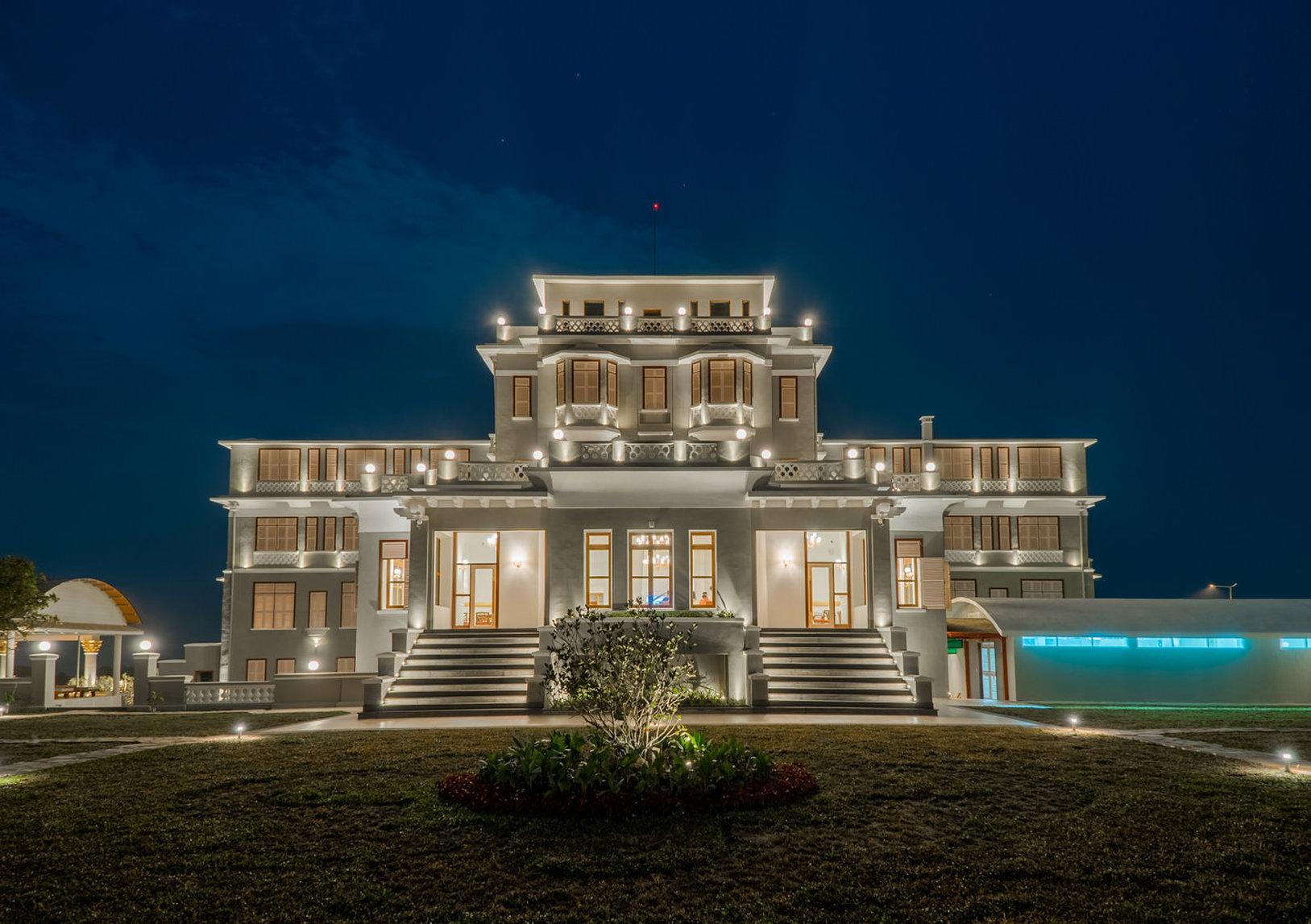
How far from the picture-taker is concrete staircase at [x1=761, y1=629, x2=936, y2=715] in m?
19.6

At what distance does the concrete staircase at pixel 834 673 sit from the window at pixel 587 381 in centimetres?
826

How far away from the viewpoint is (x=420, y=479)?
81.3ft

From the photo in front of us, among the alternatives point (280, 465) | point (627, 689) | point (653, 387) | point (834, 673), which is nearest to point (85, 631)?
point (280, 465)

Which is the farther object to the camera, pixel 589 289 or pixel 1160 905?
pixel 589 289

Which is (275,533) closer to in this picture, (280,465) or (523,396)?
(280,465)

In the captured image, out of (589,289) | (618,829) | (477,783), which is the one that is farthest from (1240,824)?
(589,289)

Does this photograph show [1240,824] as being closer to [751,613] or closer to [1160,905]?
[1160,905]

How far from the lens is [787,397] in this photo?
94.0ft

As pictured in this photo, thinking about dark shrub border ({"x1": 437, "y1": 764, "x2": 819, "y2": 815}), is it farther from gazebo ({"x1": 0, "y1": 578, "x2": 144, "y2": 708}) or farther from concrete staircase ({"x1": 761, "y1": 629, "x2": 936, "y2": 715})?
gazebo ({"x1": 0, "y1": 578, "x2": 144, "y2": 708})

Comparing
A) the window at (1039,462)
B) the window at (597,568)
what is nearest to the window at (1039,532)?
the window at (1039,462)

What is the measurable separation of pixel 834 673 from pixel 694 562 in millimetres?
4542

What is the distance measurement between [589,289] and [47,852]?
22.6 meters

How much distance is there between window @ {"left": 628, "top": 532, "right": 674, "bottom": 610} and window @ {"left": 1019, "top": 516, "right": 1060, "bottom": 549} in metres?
18.9

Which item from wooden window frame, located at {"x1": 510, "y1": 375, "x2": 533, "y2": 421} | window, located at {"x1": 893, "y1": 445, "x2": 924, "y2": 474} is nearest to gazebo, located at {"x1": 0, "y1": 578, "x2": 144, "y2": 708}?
wooden window frame, located at {"x1": 510, "y1": 375, "x2": 533, "y2": 421}
